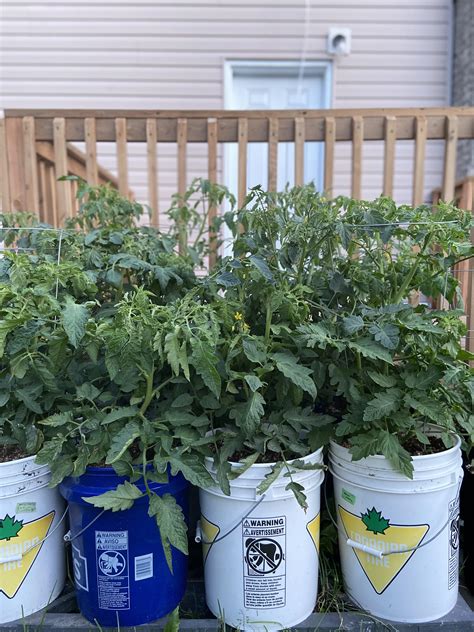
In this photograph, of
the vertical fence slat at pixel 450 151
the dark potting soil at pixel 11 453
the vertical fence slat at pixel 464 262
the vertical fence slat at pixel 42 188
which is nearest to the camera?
the dark potting soil at pixel 11 453

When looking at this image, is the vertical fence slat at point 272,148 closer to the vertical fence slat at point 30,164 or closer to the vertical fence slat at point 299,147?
the vertical fence slat at point 299,147

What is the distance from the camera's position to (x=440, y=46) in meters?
5.36

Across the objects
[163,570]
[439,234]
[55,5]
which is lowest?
[163,570]

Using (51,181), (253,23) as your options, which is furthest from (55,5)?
(51,181)

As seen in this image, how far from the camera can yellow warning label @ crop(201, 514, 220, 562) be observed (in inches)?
71.2

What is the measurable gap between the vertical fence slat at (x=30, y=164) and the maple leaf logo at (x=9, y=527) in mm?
2257

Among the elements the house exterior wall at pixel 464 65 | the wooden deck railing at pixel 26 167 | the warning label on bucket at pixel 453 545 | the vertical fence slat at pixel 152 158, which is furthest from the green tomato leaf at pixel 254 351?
the house exterior wall at pixel 464 65

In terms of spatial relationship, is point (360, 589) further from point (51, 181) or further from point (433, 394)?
point (51, 181)

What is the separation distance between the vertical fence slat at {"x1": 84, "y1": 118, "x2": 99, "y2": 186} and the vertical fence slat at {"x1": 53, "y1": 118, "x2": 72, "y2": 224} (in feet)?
0.46

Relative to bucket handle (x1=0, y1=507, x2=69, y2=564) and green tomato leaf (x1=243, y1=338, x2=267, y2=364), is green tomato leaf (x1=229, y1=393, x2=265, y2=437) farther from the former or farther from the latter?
bucket handle (x1=0, y1=507, x2=69, y2=564)

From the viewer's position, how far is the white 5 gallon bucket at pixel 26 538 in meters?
1.76

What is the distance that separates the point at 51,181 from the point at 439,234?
3021 mm

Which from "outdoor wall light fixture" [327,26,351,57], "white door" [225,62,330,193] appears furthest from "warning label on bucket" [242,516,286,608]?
"outdoor wall light fixture" [327,26,351,57]

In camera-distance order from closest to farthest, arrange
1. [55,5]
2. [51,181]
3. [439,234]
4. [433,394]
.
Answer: [439,234] → [433,394] → [51,181] → [55,5]
